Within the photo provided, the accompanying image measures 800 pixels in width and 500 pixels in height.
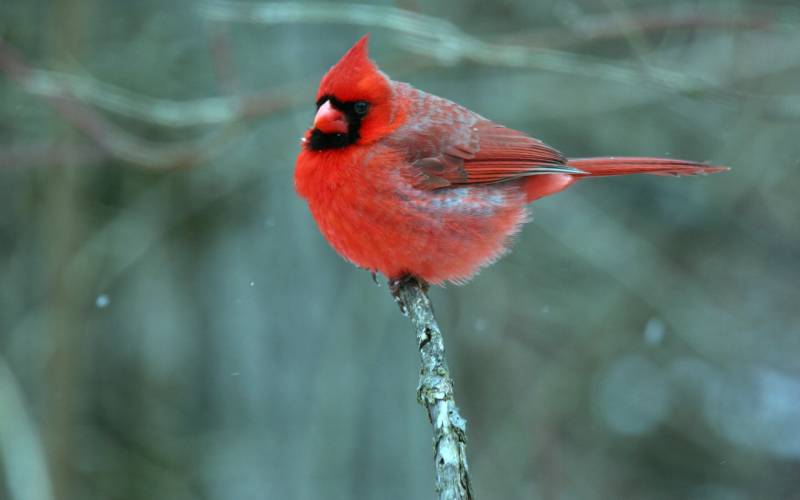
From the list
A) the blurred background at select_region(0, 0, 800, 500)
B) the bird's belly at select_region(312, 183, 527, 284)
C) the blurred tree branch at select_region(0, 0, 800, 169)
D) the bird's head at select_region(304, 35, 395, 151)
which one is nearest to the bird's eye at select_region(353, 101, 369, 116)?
the bird's head at select_region(304, 35, 395, 151)

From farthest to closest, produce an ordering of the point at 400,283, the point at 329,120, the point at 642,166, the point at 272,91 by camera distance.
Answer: the point at 272,91
the point at 642,166
the point at 400,283
the point at 329,120

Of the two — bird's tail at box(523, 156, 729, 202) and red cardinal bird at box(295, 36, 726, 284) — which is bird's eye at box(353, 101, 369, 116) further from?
bird's tail at box(523, 156, 729, 202)

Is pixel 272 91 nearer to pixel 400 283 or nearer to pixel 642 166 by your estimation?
pixel 400 283

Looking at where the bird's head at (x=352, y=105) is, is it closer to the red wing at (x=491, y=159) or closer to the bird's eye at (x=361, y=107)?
the bird's eye at (x=361, y=107)

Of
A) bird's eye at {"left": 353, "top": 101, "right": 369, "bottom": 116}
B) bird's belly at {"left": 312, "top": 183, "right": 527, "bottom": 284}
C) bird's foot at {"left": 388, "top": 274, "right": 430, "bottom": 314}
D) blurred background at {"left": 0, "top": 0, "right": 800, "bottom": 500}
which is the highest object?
bird's eye at {"left": 353, "top": 101, "right": 369, "bottom": 116}

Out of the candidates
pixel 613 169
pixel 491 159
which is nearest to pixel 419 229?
pixel 491 159
